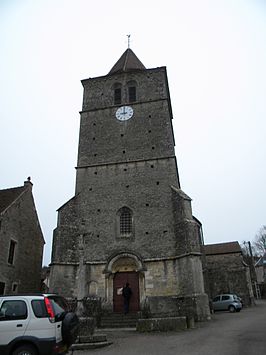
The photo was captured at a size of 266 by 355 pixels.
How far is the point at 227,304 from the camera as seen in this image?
2266 cm

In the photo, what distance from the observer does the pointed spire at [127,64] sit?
2605 cm

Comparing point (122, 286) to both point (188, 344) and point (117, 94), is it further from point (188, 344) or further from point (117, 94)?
point (117, 94)

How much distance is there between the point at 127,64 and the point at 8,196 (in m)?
15.6

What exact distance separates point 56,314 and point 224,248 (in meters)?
30.6

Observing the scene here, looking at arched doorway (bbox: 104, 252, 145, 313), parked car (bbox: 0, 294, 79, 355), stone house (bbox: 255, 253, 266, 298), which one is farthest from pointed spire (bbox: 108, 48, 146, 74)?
stone house (bbox: 255, 253, 266, 298)

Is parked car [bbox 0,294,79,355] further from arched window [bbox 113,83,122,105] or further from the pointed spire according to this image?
the pointed spire

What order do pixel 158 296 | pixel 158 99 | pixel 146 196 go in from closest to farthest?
pixel 158 296 < pixel 146 196 < pixel 158 99

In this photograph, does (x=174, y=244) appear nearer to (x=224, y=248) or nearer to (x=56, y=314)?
(x=56, y=314)

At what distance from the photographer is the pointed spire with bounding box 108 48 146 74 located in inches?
1026

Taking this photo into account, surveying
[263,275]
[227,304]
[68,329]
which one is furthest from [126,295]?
[263,275]

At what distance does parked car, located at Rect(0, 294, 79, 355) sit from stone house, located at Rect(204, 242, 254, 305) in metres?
25.7

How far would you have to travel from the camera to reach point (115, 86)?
2480cm

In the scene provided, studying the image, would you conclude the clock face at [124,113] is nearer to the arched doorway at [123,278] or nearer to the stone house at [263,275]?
the arched doorway at [123,278]

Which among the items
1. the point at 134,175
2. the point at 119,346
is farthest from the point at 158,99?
the point at 119,346
